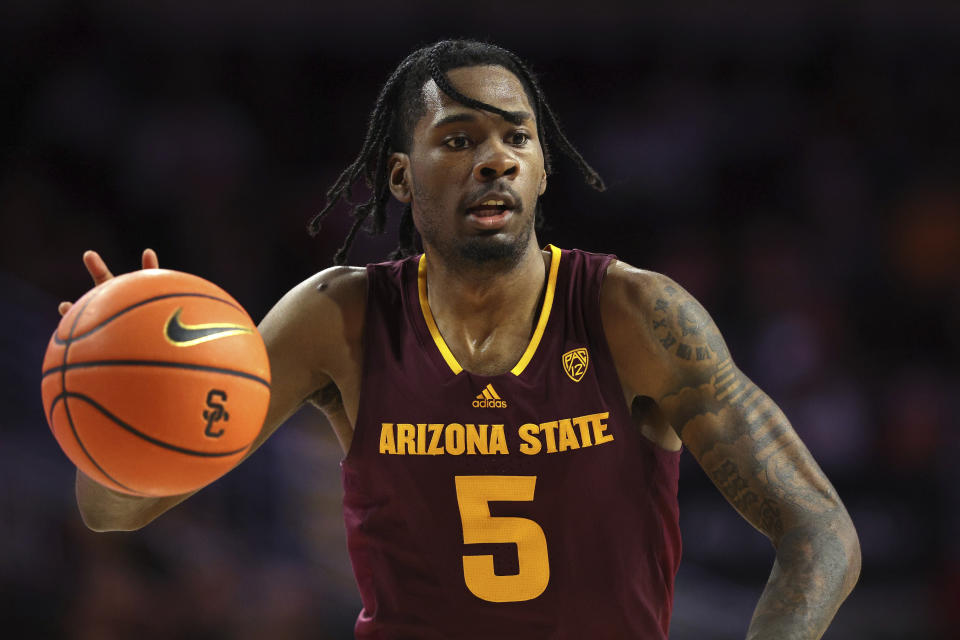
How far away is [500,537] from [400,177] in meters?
1.05

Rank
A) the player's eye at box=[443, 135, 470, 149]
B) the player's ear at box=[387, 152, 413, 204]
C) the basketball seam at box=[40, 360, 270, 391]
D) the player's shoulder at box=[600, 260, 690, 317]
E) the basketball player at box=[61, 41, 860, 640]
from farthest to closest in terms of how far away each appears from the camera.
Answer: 1. the player's ear at box=[387, 152, 413, 204]
2. the player's eye at box=[443, 135, 470, 149]
3. the player's shoulder at box=[600, 260, 690, 317]
4. the basketball player at box=[61, 41, 860, 640]
5. the basketball seam at box=[40, 360, 270, 391]

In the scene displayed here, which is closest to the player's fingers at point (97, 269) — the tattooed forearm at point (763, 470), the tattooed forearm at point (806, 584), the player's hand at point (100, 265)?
the player's hand at point (100, 265)

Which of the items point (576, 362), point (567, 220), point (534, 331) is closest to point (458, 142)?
point (534, 331)

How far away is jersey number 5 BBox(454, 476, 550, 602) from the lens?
8.75ft

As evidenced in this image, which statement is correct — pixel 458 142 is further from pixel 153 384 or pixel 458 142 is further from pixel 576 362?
pixel 153 384

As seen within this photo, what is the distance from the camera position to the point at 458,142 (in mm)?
2840

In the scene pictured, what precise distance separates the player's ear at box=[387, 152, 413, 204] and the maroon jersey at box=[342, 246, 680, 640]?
518 mm

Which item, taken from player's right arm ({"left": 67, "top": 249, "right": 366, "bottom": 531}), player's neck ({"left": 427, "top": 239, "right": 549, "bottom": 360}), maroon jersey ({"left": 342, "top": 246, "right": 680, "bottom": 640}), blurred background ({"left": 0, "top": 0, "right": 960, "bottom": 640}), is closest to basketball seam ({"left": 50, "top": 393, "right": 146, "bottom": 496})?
player's right arm ({"left": 67, "top": 249, "right": 366, "bottom": 531})

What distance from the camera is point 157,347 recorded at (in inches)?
86.9

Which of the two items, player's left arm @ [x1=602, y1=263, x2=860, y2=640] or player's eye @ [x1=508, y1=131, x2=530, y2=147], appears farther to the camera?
player's eye @ [x1=508, y1=131, x2=530, y2=147]

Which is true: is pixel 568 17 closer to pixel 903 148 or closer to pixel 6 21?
pixel 903 148

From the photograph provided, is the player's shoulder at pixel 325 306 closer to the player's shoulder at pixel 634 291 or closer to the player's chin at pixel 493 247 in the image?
the player's chin at pixel 493 247

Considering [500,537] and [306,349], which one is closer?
[500,537]

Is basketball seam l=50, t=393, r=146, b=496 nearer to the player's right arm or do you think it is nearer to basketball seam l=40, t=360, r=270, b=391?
basketball seam l=40, t=360, r=270, b=391
